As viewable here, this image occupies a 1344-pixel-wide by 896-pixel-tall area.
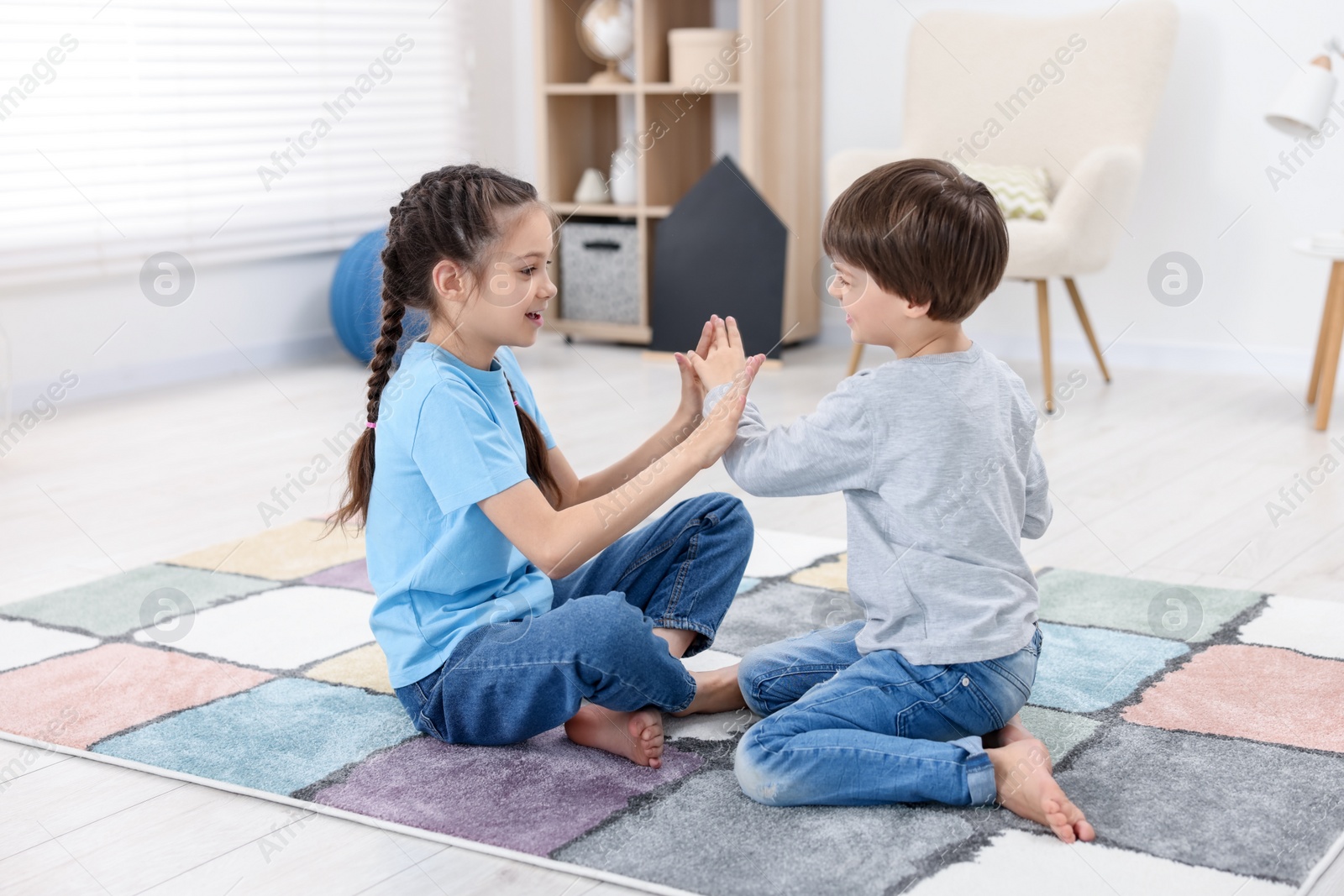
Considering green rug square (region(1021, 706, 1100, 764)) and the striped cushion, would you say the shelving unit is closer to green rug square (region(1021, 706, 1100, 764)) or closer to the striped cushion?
the striped cushion

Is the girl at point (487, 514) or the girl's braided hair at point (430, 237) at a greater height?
the girl's braided hair at point (430, 237)

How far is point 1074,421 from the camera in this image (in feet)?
9.50

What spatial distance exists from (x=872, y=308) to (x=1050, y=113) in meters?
2.37

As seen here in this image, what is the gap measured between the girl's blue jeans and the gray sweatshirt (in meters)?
0.21

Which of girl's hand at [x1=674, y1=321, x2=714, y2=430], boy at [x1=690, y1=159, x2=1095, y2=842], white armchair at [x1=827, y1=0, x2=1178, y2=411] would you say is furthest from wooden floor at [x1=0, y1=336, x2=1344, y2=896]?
girl's hand at [x1=674, y1=321, x2=714, y2=430]

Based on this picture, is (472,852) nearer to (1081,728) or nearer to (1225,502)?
(1081,728)

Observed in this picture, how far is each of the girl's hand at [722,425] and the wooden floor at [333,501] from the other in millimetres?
392

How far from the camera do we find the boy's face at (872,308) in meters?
1.20

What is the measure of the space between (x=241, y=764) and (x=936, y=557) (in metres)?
0.68

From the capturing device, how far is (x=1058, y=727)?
1.35 meters

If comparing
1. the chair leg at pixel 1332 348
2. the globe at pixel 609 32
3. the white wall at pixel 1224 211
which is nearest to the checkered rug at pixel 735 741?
the chair leg at pixel 1332 348

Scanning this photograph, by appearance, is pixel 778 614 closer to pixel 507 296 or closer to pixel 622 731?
pixel 622 731

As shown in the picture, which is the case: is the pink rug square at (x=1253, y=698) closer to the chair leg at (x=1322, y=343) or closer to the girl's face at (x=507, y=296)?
the girl's face at (x=507, y=296)

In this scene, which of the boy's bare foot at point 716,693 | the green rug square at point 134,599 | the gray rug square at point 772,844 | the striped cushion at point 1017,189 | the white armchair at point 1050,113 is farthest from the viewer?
the striped cushion at point 1017,189
